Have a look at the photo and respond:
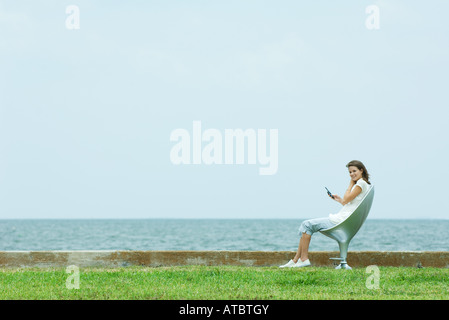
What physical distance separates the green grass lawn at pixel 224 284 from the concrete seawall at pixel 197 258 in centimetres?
46

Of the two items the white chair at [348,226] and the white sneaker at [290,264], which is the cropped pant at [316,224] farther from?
the white sneaker at [290,264]

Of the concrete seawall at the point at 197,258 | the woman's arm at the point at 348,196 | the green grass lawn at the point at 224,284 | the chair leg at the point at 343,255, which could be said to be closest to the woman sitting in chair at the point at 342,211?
the woman's arm at the point at 348,196

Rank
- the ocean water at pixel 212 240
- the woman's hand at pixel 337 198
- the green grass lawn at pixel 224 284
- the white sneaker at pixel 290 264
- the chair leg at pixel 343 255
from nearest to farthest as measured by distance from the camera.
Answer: the green grass lawn at pixel 224 284 < the woman's hand at pixel 337 198 < the chair leg at pixel 343 255 < the white sneaker at pixel 290 264 < the ocean water at pixel 212 240

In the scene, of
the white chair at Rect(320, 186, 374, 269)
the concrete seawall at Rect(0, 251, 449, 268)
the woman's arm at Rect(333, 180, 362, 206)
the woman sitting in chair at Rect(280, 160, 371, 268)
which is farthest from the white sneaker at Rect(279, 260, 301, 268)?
the woman's arm at Rect(333, 180, 362, 206)

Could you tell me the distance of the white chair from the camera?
862 cm

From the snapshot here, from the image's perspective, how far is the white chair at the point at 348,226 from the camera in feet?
28.3

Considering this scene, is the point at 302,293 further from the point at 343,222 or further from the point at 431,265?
the point at 431,265

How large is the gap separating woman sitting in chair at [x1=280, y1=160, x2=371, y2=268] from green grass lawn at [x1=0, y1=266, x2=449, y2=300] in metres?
0.45

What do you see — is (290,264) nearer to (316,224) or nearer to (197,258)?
(316,224)

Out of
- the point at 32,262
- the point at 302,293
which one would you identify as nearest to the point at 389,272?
the point at 302,293

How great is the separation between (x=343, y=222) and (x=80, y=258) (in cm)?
403

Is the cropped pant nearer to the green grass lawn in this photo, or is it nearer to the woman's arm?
the woman's arm

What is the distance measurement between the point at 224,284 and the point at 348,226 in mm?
2421

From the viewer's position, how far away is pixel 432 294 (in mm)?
6570
